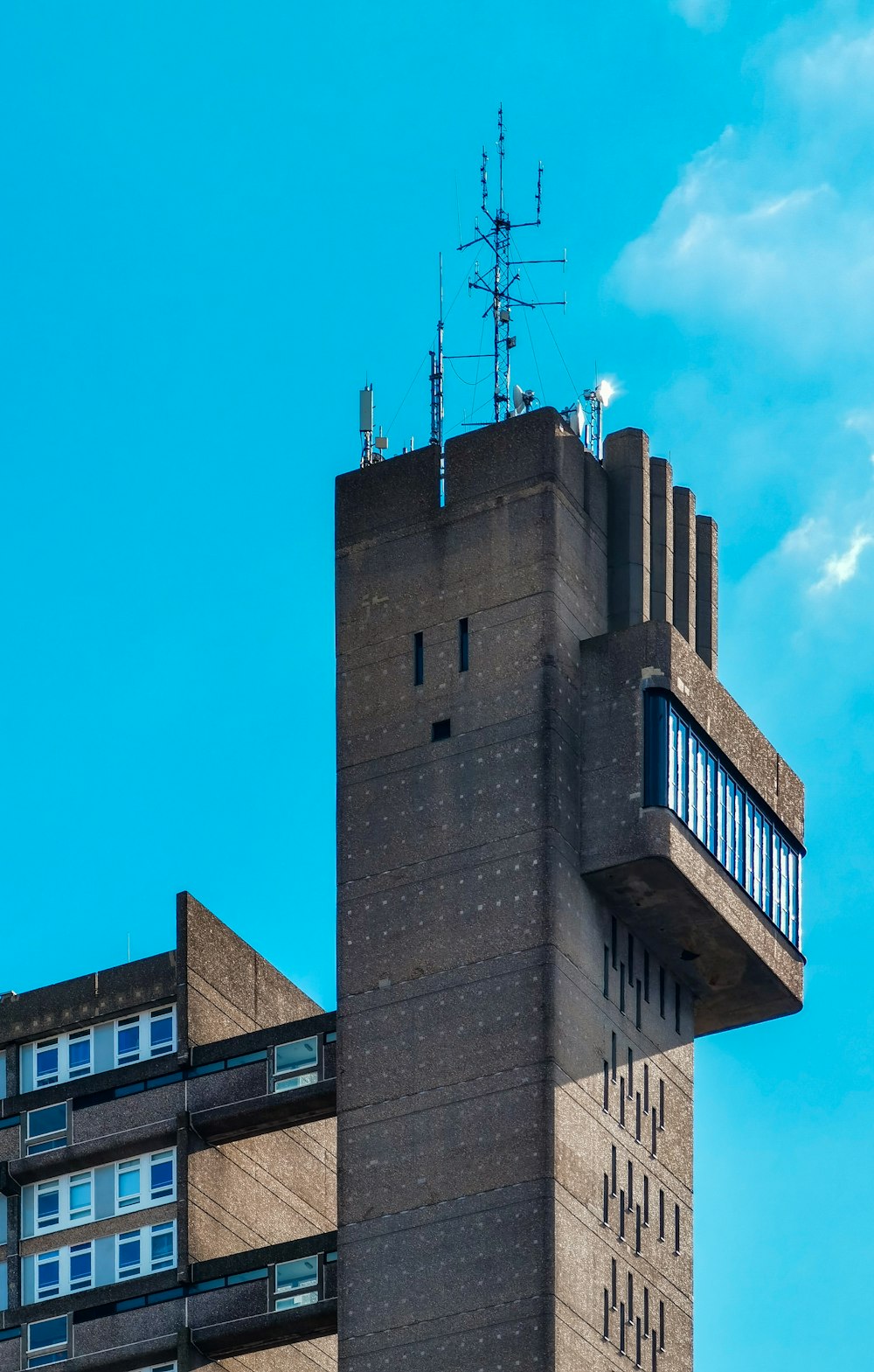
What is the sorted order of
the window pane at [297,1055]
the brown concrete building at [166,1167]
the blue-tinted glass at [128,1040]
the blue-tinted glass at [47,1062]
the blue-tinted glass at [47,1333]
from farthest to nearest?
1. the blue-tinted glass at [47,1062]
2. the blue-tinted glass at [128,1040]
3. the blue-tinted glass at [47,1333]
4. the window pane at [297,1055]
5. the brown concrete building at [166,1167]

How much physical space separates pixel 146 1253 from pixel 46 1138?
567 cm

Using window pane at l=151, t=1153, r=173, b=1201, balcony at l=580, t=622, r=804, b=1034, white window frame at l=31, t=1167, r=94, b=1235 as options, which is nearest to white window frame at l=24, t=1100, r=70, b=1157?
white window frame at l=31, t=1167, r=94, b=1235

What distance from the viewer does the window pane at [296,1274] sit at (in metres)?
119

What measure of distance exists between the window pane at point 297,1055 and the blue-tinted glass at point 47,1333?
10458 mm

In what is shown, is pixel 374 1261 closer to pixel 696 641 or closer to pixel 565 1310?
pixel 565 1310

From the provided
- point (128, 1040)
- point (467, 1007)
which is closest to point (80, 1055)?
point (128, 1040)

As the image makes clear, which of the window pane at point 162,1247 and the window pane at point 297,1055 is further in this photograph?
the window pane at point 162,1247

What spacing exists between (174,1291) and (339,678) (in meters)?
19.3

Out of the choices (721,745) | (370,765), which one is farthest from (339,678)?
(721,745)

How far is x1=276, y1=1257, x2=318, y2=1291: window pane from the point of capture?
119 m

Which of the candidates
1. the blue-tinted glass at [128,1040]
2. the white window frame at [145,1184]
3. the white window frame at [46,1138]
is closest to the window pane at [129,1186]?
the white window frame at [145,1184]

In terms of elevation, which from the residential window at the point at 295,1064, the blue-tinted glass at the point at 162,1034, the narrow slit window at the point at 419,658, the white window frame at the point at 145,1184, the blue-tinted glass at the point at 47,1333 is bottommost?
the blue-tinted glass at the point at 47,1333

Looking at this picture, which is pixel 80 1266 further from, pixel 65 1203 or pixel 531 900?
pixel 531 900

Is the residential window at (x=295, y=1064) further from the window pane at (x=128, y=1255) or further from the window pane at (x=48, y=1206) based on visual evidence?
the window pane at (x=48, y=1206)
